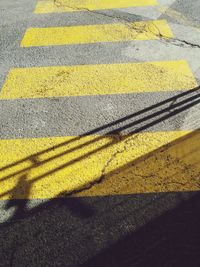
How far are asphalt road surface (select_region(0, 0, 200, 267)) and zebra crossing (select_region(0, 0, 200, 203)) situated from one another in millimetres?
15

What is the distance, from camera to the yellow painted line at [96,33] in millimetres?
6406


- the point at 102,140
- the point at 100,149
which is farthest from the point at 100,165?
the point at 102,140

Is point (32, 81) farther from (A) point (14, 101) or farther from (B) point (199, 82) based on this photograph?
(B) point (199, 82)

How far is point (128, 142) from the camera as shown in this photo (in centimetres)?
429

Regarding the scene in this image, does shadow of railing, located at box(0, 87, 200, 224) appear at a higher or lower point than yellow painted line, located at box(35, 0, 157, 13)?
lower

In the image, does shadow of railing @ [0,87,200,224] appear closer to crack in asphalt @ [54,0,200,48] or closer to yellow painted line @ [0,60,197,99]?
yellow painted line @ [0,60,197,99]

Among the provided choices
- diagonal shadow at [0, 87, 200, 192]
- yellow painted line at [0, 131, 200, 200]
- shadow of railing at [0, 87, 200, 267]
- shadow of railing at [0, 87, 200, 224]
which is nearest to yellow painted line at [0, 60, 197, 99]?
diagonal shadow at [0, 87, 200, 192]

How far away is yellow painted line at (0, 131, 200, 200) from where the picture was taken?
378 cm

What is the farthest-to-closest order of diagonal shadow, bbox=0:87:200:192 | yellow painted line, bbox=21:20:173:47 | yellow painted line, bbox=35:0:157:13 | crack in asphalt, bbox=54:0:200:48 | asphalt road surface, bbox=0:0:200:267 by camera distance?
yellow painted line, bbox=35:0:157:13 < yellow painted line, bbox=21:20:173:47 < crack in asphalt, bbox=54:0:200:48 < diagonal shadow, bbox=0:87:200:192 < asphalt road surface, bbox=0:0:200:267

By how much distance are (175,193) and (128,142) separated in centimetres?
93

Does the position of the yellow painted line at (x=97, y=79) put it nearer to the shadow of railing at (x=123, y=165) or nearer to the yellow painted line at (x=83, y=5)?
the shadow of railing at (x=123, y=165)

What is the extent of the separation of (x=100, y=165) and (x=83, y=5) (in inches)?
191

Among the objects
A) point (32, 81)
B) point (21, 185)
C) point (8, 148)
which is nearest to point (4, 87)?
point (32, 81)

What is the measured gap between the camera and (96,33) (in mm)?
6633
